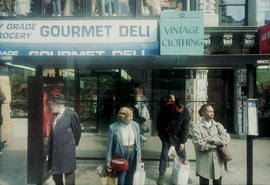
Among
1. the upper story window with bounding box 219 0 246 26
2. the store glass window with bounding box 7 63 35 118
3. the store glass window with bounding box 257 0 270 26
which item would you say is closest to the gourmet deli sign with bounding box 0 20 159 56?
the store glass window with bounding box 7 63 35 118

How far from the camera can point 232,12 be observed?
8.68 m

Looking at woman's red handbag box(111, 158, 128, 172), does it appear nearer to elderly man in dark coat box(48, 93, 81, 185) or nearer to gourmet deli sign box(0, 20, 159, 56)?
elderly man in dark coat box(48, 93, 81, 185)

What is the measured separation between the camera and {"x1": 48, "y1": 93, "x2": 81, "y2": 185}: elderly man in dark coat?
3.62m

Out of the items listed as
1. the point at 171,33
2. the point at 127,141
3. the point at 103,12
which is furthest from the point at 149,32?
the point at 127,141

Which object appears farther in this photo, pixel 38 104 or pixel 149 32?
pixel 149 32

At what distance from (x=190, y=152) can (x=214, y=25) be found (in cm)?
470

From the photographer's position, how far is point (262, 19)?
8.59 m

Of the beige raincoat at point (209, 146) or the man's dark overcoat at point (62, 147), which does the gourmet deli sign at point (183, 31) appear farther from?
the man's dark overcoat at point (62, 147)

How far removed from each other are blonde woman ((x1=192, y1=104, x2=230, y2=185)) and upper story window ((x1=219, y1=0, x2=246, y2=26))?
20.6ft

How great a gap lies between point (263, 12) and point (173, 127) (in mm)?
6846

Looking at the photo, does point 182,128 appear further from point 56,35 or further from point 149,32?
point 56,35

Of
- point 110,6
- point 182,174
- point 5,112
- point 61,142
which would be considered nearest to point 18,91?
point 5,112

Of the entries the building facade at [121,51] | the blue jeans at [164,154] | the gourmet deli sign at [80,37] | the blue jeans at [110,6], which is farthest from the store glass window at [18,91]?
the blue jeans at [164,154]

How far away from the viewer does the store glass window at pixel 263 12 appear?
338 inches
